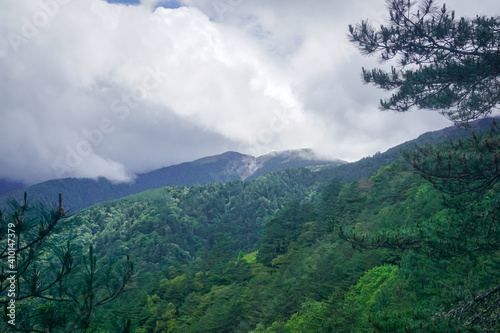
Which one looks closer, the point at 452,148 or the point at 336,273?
the point at 452,148

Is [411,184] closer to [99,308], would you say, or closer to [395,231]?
[395,231]

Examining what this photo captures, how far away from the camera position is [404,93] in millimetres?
9266

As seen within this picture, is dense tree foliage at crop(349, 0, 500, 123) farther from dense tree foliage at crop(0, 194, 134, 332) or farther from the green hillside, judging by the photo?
dense tree foliage at crop(0, 194, 134, 332)

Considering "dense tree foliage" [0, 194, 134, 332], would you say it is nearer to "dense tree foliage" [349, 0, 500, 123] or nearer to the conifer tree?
the conifer tree

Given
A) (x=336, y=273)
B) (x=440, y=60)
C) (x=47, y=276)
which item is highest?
(x=440, y=60)

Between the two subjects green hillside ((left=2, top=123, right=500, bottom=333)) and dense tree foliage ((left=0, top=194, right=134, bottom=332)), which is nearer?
dense tree foliage ((left=0, top=194, right=134, bottom=332))

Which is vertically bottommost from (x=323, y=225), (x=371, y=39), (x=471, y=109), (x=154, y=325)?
(x=154, y=325)

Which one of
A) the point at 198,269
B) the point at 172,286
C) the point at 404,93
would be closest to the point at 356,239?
the point at 404,93

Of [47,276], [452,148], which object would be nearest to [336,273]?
[452,148]

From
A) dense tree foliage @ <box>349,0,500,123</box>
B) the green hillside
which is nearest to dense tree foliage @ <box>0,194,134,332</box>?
the green hillside

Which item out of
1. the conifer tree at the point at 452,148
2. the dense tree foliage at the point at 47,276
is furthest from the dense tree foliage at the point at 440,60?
the dense tree foliage at the point at 47,276

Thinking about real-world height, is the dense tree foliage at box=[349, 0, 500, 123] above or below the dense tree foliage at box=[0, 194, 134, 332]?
above

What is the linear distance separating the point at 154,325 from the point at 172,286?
5.11 metres

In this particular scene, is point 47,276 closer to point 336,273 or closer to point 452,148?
point 452,148
